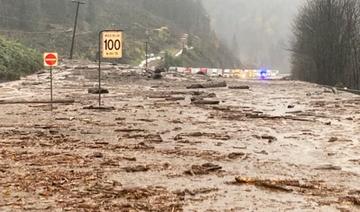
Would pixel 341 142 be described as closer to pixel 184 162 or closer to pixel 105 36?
pixel 184 162

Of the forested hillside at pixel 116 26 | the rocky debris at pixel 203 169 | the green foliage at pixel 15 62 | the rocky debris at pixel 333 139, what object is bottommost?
the rocky debris at pixel 203 169

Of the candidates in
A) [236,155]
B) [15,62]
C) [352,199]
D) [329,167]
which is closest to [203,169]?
[236,155]

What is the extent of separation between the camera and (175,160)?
12.9 m

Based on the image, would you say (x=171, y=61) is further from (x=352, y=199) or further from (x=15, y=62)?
(x=352, y=199)

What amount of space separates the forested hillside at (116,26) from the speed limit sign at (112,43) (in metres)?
74.1

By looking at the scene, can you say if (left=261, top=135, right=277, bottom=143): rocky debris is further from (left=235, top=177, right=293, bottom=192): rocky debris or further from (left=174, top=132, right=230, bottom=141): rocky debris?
(left=235, top=177, right=293, bottom=192): rocky debris

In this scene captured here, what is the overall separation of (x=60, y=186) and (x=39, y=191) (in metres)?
0.47

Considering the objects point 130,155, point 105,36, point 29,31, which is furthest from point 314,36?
point 29,31

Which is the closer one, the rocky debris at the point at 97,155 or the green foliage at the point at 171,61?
the rocky debris at the point at 97,155

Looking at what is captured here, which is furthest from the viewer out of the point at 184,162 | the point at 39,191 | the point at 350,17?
the point at 350,17

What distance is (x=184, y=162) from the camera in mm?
12656

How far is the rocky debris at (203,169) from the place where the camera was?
1144cm

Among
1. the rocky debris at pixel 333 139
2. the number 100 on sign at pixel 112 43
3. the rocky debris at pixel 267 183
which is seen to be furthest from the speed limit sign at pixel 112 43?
the rocky debris at pixel 267 183

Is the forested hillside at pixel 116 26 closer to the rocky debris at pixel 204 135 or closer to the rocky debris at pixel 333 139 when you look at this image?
the rocky debris at pixel 204 135
